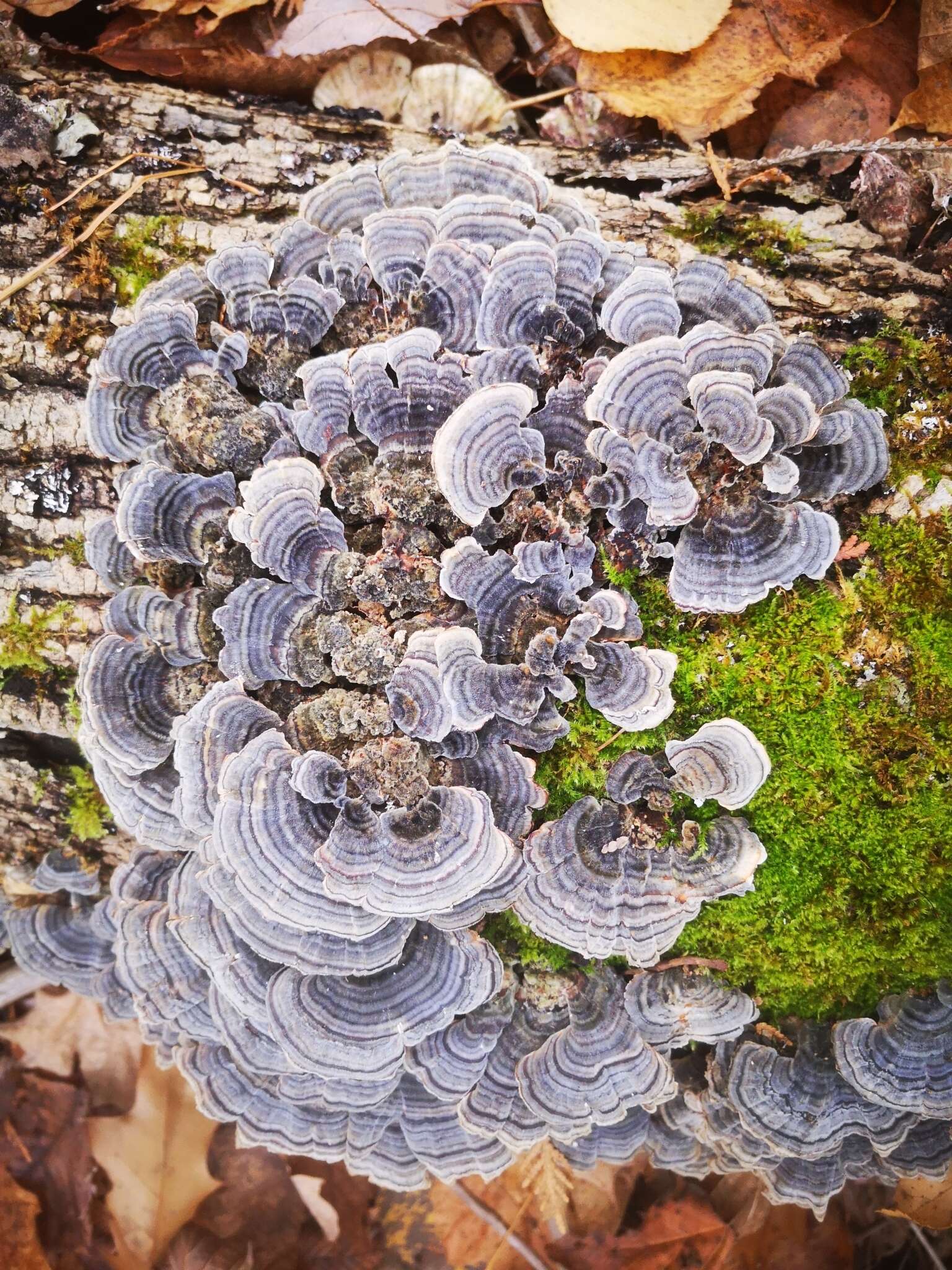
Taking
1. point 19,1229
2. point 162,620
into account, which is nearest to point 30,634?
point 162,620

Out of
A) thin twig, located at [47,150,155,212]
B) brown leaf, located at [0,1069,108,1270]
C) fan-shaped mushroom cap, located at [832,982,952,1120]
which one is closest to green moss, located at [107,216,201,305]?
thin twig, located at [47,150,155,212]

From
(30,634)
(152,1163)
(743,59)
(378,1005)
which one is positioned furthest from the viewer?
(152,1163)

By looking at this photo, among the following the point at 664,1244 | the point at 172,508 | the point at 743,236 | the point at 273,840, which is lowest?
the point at 664,1244

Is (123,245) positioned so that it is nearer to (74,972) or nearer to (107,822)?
(107,822)

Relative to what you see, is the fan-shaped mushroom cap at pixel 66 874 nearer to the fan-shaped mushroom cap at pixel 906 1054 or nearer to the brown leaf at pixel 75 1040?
the brown leaf at pixel 75 1040

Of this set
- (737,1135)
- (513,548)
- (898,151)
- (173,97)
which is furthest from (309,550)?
(737,1135)

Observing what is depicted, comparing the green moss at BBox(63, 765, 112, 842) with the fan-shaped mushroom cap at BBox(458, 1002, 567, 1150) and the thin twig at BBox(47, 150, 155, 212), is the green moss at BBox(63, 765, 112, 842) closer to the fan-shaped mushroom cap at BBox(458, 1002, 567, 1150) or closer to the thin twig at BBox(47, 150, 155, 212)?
the fan-shaped mushroom cap at BBox(458, 1002, 567, 1150)

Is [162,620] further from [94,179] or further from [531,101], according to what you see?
[531,101]
